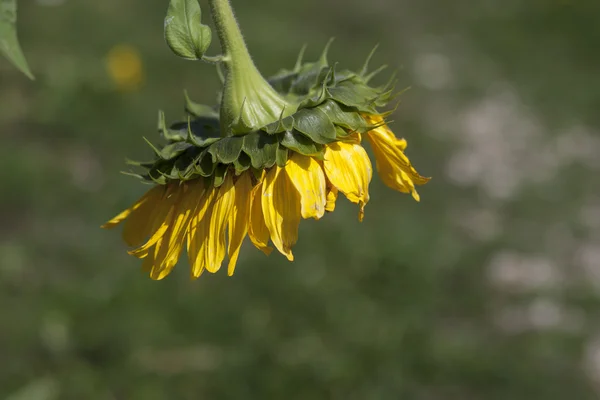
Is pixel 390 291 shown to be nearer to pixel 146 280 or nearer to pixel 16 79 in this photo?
pixel 146 280

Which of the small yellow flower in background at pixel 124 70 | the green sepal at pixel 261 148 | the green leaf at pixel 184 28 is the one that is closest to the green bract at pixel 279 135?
the green sepal at pixel 261 148

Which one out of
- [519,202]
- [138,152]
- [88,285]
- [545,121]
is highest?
[545,121]

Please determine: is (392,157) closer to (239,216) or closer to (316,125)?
(316,125)

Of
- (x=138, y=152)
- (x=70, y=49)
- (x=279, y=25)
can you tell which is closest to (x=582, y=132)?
(x=279, y=25)

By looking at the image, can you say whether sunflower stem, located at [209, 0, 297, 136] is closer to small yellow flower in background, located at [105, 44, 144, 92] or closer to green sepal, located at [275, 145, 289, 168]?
green sepal, located at [275, 145, 289, 168]

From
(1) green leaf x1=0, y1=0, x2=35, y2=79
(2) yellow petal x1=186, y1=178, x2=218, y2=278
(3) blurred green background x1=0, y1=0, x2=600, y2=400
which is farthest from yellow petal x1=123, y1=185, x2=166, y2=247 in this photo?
(3) blurred green background x1=0, y1=0, x2=600, y2=400

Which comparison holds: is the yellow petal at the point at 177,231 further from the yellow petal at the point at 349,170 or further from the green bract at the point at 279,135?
the yellow petal at the point at 349,170

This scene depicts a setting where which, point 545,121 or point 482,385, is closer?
point 482,385

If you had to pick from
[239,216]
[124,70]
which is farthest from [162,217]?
[124,70]
